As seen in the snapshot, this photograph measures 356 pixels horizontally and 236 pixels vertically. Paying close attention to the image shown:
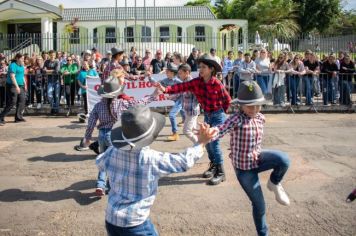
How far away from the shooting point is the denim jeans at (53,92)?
542 inches

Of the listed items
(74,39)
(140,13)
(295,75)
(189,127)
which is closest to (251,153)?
(189,127)

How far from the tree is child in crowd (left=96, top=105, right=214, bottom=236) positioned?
56.5 metres

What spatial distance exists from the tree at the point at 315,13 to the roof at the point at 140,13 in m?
19.3

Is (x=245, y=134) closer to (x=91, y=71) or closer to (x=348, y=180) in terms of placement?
(x=348, y=180)

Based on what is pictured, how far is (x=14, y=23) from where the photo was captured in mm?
39062

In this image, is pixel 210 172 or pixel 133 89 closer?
pixel 210 172

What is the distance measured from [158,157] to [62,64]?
11693 millimetres

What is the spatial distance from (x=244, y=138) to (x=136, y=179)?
1.51 metres

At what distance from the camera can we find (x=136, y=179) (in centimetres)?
324

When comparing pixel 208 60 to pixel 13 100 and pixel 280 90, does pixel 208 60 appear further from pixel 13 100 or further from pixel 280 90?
pixel 280 90

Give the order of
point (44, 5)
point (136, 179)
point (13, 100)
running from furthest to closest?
point (44, 5) → point (13, 100) → point (136, 179)

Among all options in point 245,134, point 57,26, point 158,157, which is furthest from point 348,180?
point 57,26

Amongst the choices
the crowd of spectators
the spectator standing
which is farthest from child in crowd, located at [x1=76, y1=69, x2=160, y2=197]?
the crowd of spectators

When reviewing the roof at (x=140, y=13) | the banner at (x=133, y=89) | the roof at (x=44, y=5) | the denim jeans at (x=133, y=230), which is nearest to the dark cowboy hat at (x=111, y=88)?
the denim jeans at (x=133, y=230)
